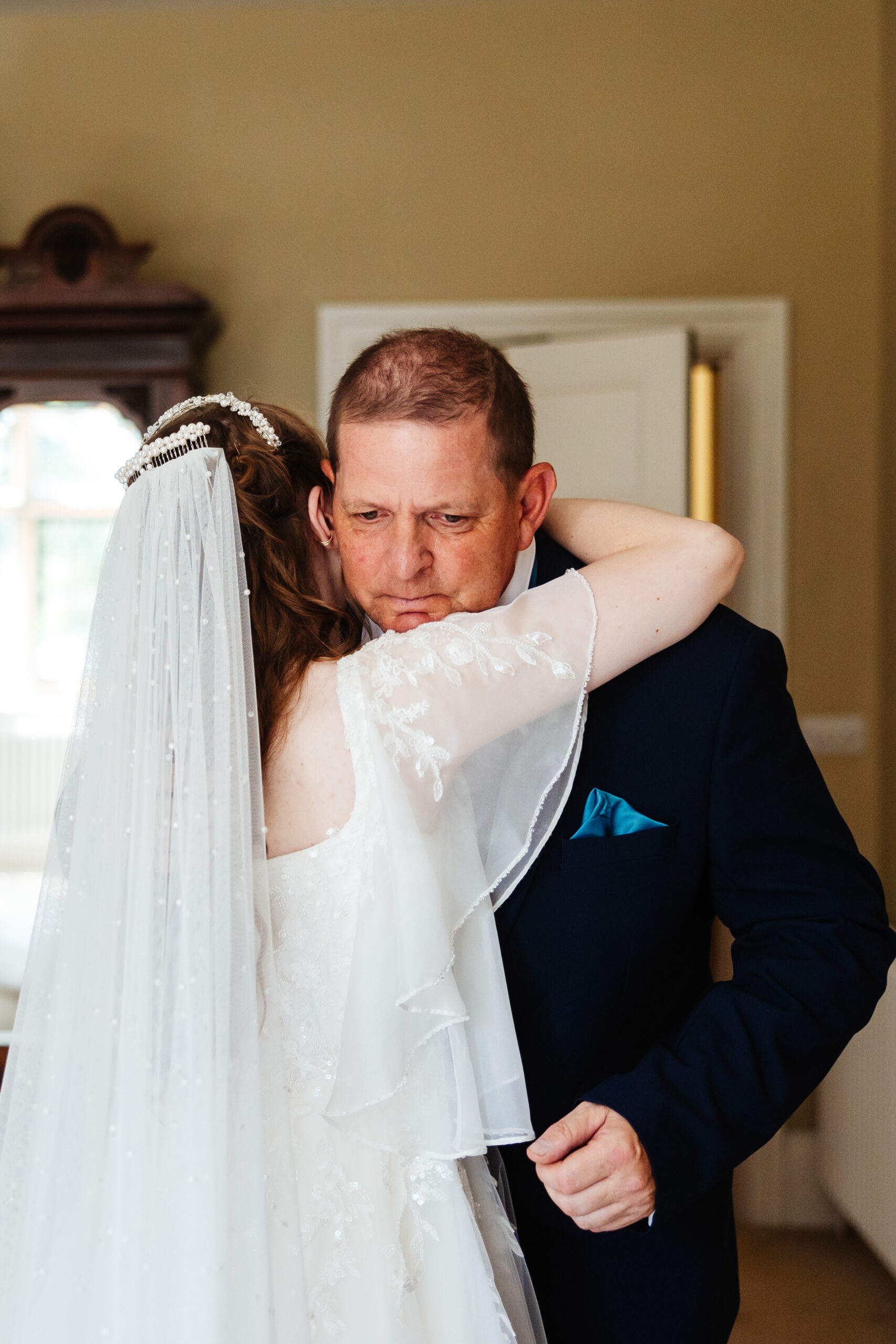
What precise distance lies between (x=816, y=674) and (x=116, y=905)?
3.06 meters

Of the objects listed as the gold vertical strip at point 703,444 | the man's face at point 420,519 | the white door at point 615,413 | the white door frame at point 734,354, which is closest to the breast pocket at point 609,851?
the man's face at point 420,519

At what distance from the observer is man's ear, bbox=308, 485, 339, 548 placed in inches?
54.9

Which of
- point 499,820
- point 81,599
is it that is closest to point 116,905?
point 499,820

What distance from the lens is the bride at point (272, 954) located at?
108 centimetres

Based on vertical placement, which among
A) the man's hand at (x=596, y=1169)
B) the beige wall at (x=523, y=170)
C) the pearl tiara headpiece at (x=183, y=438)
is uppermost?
the beige wall at (x=523, y=170)

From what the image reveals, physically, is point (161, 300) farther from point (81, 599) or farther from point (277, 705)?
point (277, 705)

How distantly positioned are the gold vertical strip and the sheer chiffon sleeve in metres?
2.38

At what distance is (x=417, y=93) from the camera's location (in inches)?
148

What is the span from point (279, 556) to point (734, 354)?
2821 mm

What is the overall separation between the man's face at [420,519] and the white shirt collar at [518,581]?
5 centimetres

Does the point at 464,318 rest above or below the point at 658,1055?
above

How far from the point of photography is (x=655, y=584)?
130 centimetres

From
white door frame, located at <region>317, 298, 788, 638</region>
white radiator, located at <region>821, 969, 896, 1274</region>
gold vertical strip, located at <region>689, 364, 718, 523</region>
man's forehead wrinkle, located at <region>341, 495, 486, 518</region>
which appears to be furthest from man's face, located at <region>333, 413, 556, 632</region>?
white door frame, located at <region>317, 298, 788, 638</region>

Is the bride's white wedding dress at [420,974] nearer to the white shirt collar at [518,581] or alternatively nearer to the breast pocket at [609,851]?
the breast pocket at [609,851]
